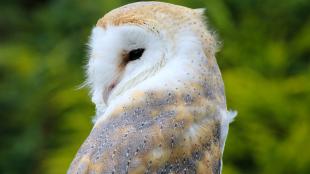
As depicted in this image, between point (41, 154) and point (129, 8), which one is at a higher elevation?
point (129, 8)

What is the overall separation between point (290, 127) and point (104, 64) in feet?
6.13

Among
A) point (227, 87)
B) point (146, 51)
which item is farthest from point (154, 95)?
point (227, 87)

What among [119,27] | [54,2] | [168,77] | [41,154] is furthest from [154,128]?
[54,2]

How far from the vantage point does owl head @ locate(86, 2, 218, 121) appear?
1909 mm

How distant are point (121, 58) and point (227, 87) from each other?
5.99 feet

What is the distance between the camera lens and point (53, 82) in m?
4.43

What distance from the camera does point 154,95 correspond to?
1.87 meters

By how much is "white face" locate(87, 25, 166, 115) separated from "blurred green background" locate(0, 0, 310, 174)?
1362 millimetres

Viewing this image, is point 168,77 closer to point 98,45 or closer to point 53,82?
point 98,45

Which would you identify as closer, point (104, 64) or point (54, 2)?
point (104, 64)

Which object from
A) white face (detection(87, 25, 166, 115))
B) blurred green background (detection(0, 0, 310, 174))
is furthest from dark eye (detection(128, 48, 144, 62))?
blurred green background (detection(0, 0, 310, 174))

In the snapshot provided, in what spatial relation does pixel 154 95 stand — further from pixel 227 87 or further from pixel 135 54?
pixel 227 87

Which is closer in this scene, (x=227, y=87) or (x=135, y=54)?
(x=135, y=54)

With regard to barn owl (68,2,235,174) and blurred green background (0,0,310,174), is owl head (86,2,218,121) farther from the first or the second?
blurred green background (0,0,310,174)
